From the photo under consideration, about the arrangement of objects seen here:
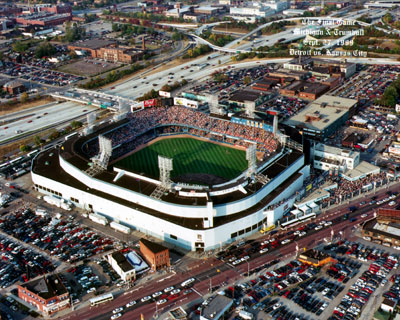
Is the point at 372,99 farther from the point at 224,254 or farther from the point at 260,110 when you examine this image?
the point at 224,254

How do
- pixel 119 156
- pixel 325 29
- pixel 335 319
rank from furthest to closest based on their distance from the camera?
pixel 325 29
pixel 119 156
pixel 335 319

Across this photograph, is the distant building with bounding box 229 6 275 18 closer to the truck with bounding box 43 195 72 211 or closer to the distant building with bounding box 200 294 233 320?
the truck with bounding box 43 195 72 211

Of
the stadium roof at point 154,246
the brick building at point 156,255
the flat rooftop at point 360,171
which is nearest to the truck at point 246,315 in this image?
the brick building at point 156,255

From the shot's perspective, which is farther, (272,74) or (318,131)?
(272,74)

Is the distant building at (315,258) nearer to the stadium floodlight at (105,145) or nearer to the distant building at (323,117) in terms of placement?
the distant building at (323,117)

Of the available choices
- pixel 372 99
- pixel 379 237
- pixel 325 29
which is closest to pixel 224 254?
pixel 379 237

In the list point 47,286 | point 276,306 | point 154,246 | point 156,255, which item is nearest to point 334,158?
point 276,306

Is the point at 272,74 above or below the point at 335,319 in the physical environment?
above

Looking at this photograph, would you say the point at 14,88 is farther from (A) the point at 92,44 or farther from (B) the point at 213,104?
(B) the point at 213,104
